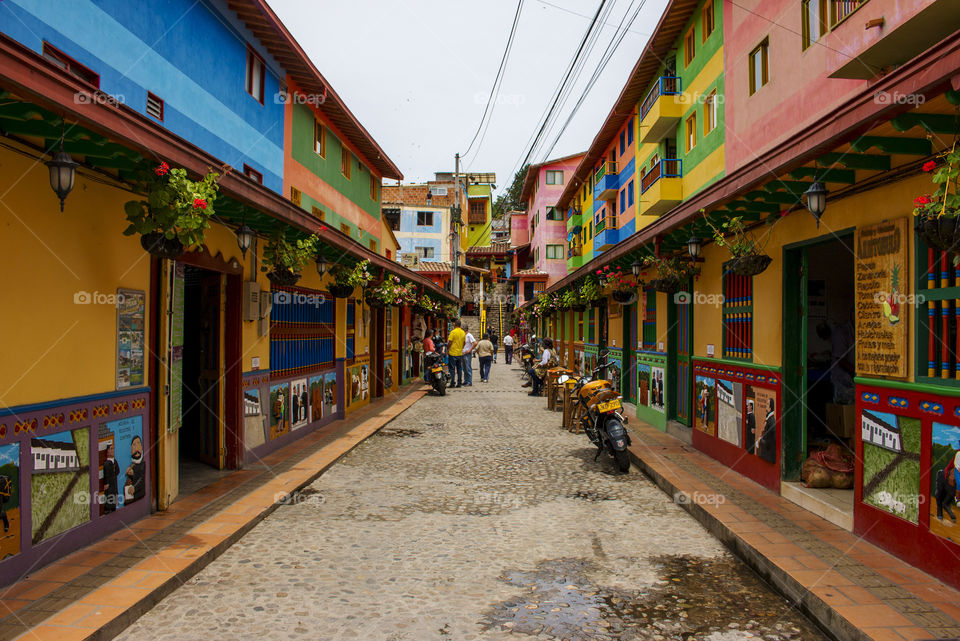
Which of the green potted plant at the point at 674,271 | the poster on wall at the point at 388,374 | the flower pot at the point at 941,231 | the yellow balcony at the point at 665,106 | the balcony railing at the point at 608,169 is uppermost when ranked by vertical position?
the balcony railing at the point at 608,169

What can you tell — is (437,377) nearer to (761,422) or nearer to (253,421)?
(253,421)

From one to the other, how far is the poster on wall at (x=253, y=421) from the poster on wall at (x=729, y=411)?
22.1 ft

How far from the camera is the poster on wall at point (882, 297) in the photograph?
4871 mm

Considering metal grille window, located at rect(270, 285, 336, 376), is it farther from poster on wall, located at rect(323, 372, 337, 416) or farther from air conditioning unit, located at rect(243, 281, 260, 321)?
air conditioning unit, located at rect(243, 281, 260, 321)

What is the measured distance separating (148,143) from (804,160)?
500cm

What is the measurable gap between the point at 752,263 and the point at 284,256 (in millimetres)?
5859

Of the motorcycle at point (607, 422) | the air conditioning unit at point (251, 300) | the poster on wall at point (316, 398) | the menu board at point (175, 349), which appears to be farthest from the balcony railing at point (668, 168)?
the menu board at point (175, 349)

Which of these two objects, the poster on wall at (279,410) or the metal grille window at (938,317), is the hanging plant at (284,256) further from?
the metal grille window at (938,317)

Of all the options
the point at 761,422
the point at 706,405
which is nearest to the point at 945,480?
the point at 761,422

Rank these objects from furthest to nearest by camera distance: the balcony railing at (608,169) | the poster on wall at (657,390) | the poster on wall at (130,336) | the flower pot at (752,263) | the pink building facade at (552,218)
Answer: the pink building facade at (552,218) → the balcony railing at (608,169) → the poster on wall at (657,390) → the flower pot at (752,263) → the poster on wall at (130,336)

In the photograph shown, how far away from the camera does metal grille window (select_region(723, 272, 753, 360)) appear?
7.93 m

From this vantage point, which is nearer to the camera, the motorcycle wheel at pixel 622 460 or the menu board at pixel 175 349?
the menu board at pixel 175 349

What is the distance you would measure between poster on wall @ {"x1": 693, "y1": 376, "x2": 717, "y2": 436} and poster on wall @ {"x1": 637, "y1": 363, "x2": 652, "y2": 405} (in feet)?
9.90

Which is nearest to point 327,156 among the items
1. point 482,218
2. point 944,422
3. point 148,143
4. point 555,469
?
point 555,469
